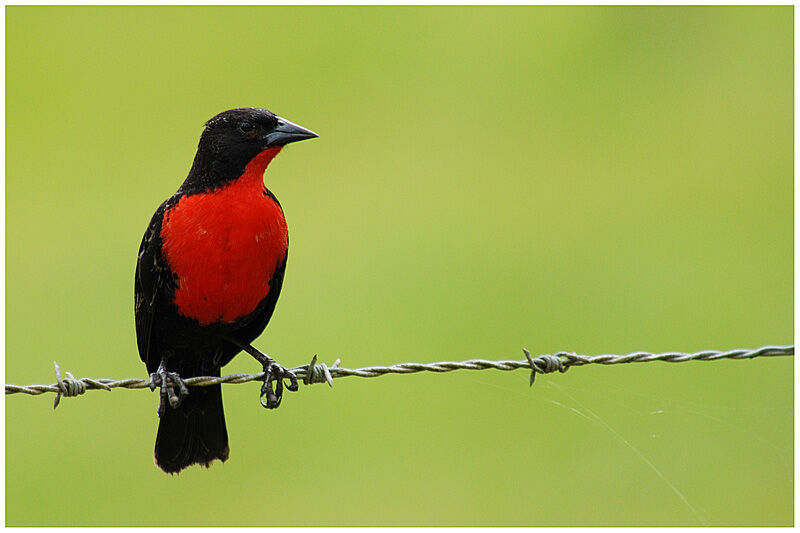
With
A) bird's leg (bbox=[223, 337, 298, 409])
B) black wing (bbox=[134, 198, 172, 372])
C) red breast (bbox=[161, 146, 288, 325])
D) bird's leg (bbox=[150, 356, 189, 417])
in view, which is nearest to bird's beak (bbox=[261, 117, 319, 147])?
red breast (bbox=[161, 146, 288, 325])

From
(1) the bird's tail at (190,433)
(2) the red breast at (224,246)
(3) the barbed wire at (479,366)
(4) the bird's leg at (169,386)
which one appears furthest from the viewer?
(1) the bird's tail at (190,433)

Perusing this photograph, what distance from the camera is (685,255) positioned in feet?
27.4

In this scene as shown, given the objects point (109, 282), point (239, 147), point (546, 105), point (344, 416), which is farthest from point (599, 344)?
point (239, 147)

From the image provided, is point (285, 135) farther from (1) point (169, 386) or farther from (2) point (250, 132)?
(1) point (169, 386)

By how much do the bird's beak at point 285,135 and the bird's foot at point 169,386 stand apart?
1032 millimetres

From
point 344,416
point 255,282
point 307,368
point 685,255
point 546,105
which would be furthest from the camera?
point 546,105

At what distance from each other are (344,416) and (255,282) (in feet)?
10.5

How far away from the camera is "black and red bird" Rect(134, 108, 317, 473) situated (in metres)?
4.23

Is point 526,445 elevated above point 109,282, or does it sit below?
below

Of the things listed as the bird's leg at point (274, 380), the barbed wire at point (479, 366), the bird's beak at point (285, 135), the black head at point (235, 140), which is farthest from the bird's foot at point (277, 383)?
the bird's beak at point (285, 135)

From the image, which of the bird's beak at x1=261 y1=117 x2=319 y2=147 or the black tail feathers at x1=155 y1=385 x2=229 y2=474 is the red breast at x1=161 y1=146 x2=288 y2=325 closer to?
the bird's beak at x1=261 y1=117 x2=319 y2=147

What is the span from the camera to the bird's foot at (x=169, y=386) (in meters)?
4.50

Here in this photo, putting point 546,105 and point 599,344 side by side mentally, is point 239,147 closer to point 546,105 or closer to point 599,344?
point 599,344

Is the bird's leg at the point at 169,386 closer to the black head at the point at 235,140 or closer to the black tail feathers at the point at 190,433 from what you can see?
the black tail feathers at the point at 190,433
